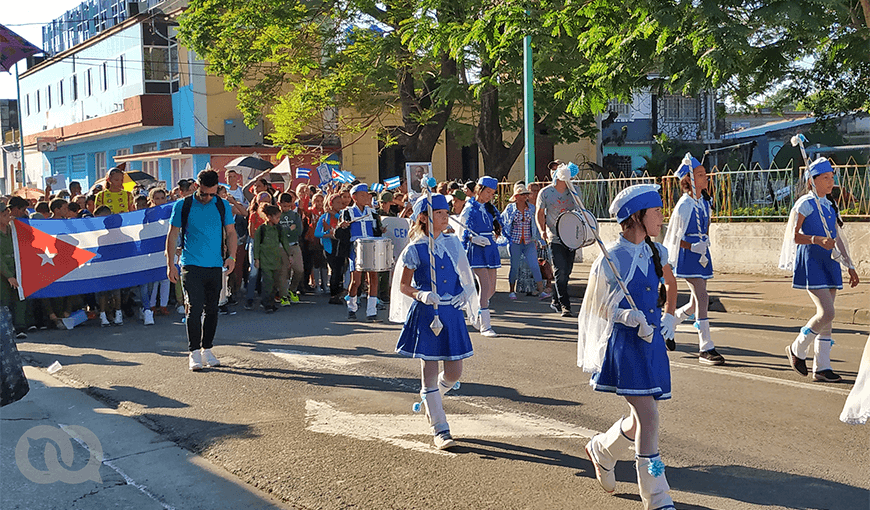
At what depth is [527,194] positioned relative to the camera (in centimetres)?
1462

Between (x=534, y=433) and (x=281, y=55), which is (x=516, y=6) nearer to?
(x=534, y=433)

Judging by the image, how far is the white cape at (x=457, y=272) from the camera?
20.3 feet

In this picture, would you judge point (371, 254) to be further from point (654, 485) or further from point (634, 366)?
point (654, 485)

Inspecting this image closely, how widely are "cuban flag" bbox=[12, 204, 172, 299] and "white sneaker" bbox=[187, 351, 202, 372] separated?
4.04 meters

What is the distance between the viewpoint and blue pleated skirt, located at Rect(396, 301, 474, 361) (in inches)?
235

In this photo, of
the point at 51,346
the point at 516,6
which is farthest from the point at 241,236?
the point at 516,6

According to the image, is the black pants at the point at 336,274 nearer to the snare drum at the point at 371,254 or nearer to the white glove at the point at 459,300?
the snare drum at the point at 371,254

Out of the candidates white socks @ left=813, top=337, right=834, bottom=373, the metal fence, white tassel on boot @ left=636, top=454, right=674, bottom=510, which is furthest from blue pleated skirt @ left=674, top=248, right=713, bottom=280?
the metal fence

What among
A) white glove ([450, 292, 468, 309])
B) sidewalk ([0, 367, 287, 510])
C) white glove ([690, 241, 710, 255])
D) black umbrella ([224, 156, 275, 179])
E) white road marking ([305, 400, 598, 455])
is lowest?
sidewalk ([0, 367, 287, 510])

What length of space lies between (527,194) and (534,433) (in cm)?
875

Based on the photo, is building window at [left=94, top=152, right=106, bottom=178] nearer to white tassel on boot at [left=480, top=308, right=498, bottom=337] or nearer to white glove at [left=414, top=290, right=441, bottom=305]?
white tassel on boot at [left=480, top=308, right=498, bottom=337]

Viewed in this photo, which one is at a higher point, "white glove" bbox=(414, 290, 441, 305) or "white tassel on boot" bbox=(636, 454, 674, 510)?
"white glove" bbox=(414, 290, 441, 305)

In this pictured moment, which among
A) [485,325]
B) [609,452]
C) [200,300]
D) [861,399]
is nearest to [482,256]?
[485,325]

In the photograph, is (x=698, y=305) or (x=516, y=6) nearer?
(x=698, y=305)
